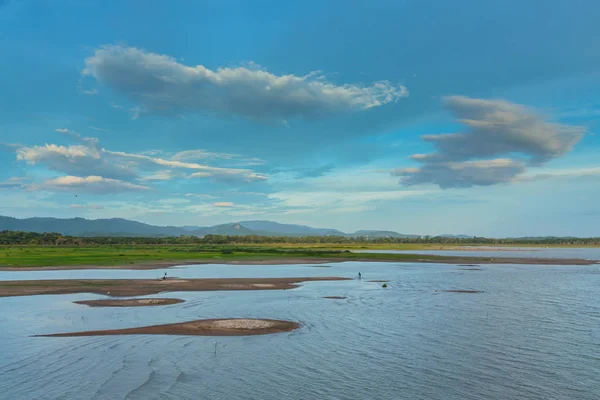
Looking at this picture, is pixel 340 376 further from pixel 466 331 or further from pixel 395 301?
pixel 395 301

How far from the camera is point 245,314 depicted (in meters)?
34.2

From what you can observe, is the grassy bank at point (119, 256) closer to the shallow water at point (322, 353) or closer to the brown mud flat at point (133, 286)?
the brown mud flat at point (133, 286)

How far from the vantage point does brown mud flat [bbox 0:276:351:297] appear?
46228 mm

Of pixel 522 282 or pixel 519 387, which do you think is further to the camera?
pixel 522 282

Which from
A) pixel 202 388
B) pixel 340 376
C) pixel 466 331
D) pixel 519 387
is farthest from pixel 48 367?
pixel 466 331

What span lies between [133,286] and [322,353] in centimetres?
3447

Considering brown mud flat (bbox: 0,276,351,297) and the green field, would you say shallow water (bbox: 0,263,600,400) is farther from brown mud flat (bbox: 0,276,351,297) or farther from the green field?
the green field

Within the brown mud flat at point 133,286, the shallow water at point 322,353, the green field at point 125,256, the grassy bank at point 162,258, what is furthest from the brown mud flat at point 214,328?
the green field at point 125,256

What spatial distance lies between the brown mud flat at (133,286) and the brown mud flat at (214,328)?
55.8 ft

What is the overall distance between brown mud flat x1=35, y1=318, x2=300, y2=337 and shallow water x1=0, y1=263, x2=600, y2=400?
1186 mm

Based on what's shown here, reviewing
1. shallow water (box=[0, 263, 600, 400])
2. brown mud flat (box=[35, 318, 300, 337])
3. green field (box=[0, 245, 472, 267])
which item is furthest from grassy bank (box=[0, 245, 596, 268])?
brown mud flat (box=[35, 318, 300, 337])

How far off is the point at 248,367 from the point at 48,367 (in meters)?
8.36

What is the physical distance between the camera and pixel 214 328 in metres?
28.8

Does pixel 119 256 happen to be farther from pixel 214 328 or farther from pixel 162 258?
pixel 214 328
